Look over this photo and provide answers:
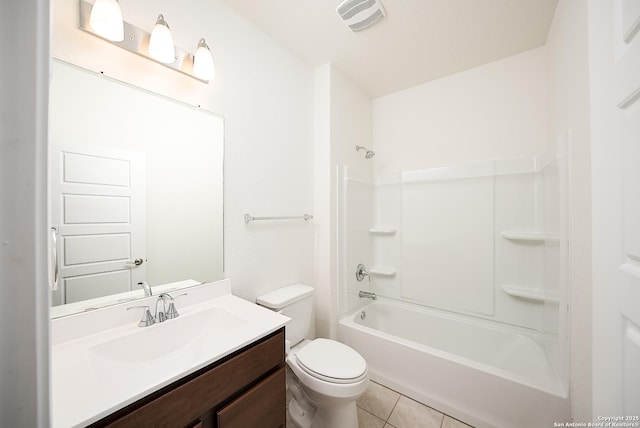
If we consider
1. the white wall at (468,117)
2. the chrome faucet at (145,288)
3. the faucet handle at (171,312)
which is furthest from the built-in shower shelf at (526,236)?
the chrome faucet at (145,288)

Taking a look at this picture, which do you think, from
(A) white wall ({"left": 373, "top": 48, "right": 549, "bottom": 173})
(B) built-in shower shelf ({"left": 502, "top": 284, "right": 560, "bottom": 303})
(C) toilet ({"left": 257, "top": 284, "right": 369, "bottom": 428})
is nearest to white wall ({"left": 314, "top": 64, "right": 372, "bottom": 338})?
(C) toilet ({"left": 257, "top": 284, "right": 369, "bottom": 428})

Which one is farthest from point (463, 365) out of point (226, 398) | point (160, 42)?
point (160, 42)

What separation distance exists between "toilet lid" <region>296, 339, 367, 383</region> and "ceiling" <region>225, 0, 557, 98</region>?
2.08m

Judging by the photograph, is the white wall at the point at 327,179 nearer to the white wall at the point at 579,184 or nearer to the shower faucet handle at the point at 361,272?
the shower faucet handle at the point at 361,272

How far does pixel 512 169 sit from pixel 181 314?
2425 mm

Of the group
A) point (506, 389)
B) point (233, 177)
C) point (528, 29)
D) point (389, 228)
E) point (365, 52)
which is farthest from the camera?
point (389, 228)

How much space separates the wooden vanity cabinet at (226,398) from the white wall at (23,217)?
0.51m

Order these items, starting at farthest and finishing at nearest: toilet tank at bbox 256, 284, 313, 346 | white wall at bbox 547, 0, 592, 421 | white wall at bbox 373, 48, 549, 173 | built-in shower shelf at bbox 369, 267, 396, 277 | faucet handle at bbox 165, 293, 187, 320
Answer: built-in shower shelf at bbox 369, 267, 396, 277 < white wall at bbox 373, 48, 549, 173 < toilet tank at bbox 256, 284, 313, 346 < faucet handle at bbox 165, 293, 187, 320 < white wall at bbox 547, 0, 592, 421

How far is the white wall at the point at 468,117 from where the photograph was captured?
177 cm

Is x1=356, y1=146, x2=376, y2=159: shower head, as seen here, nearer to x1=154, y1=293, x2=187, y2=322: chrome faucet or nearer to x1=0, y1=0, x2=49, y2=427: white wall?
x1=154, y1=293, x2=187, y2=322: chrome faucet

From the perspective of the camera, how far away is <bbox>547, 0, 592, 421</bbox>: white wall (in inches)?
37.3

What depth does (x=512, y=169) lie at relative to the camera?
1810 millimetres

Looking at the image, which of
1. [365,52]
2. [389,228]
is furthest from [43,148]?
[389,228]

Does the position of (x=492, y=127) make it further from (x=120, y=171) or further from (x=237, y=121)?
(x=120, y=171)
